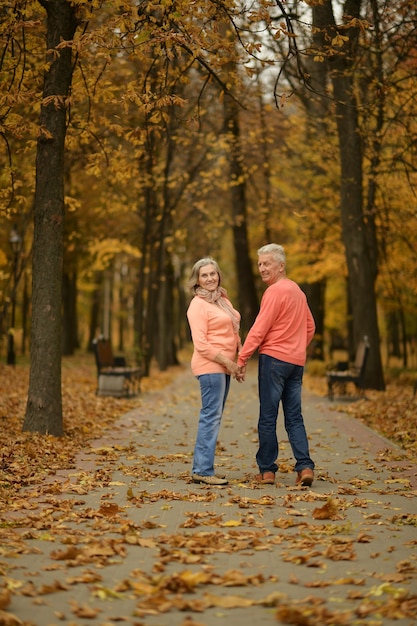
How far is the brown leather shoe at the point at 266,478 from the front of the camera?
8664 millimetres

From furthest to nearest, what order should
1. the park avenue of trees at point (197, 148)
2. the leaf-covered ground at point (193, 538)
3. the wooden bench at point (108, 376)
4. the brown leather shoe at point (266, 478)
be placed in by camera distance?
the wooden bench at point (108, 376)
the park avenue of trees at point (197, 148)
the brown leather shoe at point (266, 478)
the leaf-covered ground at point (193, 538)

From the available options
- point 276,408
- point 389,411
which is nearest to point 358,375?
point 389,411

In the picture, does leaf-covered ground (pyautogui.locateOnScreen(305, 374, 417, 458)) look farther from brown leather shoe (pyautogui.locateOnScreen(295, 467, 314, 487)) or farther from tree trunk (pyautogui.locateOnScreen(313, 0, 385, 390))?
brown leather shoe (pyautogui.locateOnScreen(295, 467, 314, 487))

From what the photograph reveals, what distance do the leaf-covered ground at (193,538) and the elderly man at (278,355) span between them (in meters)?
0.35

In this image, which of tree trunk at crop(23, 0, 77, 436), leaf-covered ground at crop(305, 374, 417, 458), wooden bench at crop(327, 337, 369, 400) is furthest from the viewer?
wooden bench at crop(327, 337, 369, 400)

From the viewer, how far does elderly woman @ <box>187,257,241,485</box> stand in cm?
852

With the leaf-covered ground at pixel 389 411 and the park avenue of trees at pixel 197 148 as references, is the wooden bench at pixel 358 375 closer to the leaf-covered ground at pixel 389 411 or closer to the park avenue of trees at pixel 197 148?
the leaf-covered ground at pixel 389 411

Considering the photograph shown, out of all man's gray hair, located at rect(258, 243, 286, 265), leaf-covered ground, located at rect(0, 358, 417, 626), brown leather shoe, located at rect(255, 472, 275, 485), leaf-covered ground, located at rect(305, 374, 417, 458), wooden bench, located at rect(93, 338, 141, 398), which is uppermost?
man's gray hair, located at rect(258, 243, 286, 265)

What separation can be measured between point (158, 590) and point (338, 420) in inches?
402

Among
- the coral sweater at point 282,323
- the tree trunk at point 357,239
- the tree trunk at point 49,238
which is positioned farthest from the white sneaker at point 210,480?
the tree trunk at point 357,239

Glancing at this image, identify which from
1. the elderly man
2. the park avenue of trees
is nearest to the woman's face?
the elderly man

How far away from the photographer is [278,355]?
8586mm

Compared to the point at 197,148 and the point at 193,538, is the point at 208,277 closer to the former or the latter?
the point at 193,538

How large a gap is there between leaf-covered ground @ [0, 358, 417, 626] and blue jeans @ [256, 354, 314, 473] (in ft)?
1.06
